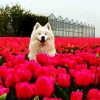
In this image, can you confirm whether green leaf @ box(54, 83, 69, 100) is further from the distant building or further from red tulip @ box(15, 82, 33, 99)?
the distant building

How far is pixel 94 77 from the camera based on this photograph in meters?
2.49

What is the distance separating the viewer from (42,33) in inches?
382

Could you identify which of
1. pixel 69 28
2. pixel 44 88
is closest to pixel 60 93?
pixel 44 88

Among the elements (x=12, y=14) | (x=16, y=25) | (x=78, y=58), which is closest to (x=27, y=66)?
(x=78, y=58)

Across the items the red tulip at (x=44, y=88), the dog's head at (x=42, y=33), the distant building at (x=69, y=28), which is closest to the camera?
the red tulip at (x=44, y=88)

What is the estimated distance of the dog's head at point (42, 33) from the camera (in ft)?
31.3

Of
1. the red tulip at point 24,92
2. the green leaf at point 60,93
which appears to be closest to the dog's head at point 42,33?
the green leaf at point 60,93

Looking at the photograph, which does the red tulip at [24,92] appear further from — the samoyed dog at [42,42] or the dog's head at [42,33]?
the dog's head at [42,33]

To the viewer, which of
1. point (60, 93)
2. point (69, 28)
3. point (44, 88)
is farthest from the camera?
point (69, 28)

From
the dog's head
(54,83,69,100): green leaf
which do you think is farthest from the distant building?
(54,83,69,100): green leaf

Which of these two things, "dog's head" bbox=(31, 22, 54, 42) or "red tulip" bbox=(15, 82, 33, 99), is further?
"dog's head" bbox=(31, 22, 54, 42)

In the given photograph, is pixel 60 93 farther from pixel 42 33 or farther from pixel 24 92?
pixel 42 33

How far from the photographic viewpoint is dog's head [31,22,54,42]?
9543 millimetres

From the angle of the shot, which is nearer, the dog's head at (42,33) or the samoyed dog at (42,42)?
the samoyed dog at (42,42)
